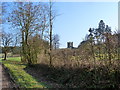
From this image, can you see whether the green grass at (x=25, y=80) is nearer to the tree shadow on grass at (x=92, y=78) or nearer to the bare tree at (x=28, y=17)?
the tree shadow on grass at (x=92, y=78)

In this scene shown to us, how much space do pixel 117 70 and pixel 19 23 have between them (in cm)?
1908

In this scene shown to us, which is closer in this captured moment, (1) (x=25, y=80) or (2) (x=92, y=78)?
(2) (x=92, y=78)

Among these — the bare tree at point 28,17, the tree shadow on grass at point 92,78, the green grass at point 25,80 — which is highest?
the bare tree at point 28,17

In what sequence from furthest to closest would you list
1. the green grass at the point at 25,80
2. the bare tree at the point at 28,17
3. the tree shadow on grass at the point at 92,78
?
the bare tree at the point at 28,17 → the green grass at the point at 25,80 → the tree shadow on grass at the point at 92,78

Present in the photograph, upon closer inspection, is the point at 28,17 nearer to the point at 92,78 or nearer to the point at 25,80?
the point at 25,80

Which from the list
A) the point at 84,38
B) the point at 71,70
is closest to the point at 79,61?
the point at 71,70

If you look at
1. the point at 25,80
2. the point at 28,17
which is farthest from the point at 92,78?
the point at 28,17

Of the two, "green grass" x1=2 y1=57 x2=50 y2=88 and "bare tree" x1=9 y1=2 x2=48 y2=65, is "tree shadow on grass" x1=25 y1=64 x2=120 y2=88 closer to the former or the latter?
"green grass" x1=2 y1=57 x2=50 y2=88

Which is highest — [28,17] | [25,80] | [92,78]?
[28,17]

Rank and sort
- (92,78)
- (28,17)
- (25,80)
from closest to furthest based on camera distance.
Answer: (92,78) → (25,80) → (28,17)

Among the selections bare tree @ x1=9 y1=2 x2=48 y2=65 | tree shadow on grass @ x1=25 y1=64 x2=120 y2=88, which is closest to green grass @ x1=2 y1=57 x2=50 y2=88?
tree shadow on grass @ x1=25 y1=64 x2=120 y2=88

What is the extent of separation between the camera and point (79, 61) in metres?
8.31

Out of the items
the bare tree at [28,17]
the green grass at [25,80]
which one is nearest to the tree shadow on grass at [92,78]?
the green grass at [25,80]

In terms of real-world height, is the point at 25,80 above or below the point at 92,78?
below
